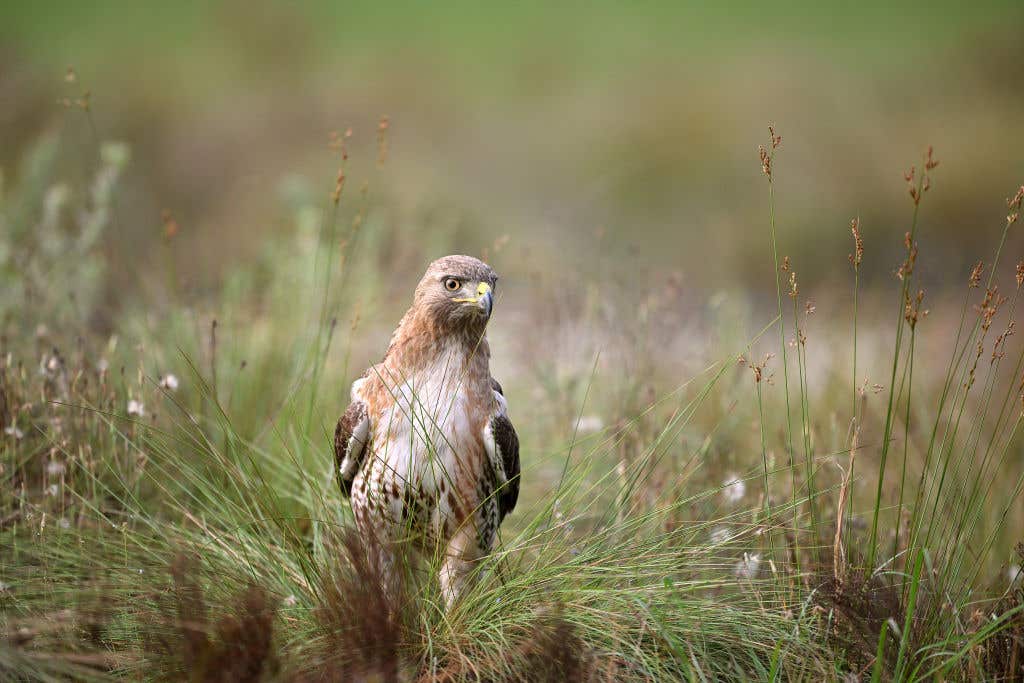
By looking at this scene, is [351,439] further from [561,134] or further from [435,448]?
[561,134]

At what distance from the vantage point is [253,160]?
39.5 feet

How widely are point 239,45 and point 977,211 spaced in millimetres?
9752

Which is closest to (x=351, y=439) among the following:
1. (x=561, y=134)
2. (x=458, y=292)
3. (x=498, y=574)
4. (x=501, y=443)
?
(x=501, y=443)

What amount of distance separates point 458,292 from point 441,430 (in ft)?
1.50

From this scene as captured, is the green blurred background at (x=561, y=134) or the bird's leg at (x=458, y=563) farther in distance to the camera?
the green blurred background at (x=561, y=134)

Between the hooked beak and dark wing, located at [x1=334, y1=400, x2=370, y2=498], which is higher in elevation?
the hooked beak

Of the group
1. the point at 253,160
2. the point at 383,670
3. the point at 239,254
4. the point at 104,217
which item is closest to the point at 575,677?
the point at 383,670

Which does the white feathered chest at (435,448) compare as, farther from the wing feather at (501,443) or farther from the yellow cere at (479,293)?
the yellow cere at (479,293)

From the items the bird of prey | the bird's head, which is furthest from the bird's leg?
the bird's head

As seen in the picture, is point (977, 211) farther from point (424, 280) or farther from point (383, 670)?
point (383, 670)

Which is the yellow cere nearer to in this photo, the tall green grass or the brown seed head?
the tall green grass

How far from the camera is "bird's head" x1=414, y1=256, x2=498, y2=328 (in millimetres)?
3199

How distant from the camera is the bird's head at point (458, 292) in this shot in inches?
126

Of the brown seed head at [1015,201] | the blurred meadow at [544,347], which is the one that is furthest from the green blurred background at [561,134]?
the brown seed head at [1015,201]
